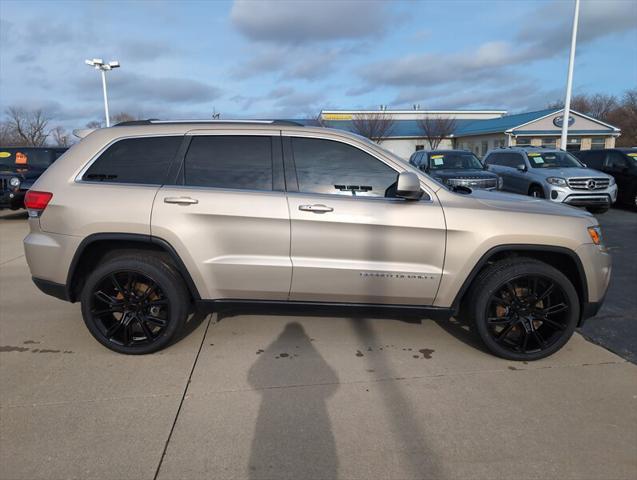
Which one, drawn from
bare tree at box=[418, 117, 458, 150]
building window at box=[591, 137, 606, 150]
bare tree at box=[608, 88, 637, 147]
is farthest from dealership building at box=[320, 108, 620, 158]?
bare tree at box=[608, 88, 637, 147]

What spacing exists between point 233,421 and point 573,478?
1950mm

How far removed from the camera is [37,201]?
362 centimetres

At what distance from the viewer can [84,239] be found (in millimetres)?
3541

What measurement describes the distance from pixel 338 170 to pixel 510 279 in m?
1.61

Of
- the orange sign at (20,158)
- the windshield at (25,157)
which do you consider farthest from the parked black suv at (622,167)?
the orange sign at (20,158)

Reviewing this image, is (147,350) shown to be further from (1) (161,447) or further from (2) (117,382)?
(1) (161,447)

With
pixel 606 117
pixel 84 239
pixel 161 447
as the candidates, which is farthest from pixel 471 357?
pixel 606 117

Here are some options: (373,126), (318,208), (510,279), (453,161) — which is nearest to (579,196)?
(453,161)

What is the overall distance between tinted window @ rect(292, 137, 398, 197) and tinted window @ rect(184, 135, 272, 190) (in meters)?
0.27

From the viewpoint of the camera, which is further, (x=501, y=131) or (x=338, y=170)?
(x=501, y=131)

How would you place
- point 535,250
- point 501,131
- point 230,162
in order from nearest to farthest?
point 535,250
point 230,162
point 501,131

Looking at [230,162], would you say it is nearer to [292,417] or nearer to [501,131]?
[292,417]

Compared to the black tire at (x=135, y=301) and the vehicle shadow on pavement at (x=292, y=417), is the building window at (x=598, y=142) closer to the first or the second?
the vehicle shadow on pavement at (x=292, y=417)

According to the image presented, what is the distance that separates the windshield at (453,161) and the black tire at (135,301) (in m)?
9.48
